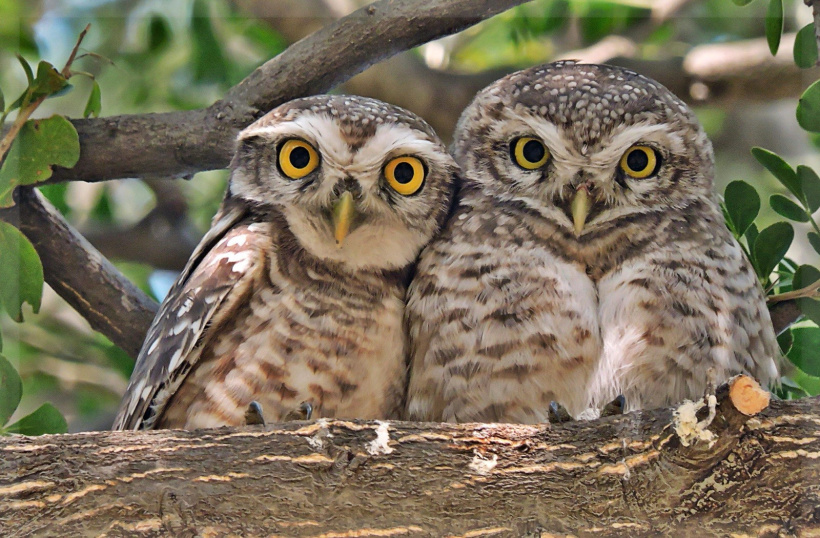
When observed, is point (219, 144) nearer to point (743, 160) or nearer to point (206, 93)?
point (206, 93)

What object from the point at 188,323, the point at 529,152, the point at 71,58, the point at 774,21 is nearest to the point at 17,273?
the point at 188,323

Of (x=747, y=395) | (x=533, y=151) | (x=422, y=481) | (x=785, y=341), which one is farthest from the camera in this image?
(x=785, y=341)

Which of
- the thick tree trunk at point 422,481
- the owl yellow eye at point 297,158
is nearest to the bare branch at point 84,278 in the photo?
the owl yellow eye at point 297,158

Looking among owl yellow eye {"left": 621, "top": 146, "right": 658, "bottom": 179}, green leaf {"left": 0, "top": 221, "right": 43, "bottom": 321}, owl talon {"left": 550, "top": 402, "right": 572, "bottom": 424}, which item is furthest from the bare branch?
owl yellow eye {"left": 621, "top": 146, "right": 658, "bottom": 179}

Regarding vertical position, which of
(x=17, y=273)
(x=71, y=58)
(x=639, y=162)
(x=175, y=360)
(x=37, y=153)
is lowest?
(x=175, y=360)

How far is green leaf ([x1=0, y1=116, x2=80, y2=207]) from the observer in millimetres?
2018

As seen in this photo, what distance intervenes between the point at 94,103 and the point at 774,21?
1733 millimetres

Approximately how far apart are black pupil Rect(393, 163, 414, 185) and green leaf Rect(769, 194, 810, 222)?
87 centimetres

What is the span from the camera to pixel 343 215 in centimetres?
195

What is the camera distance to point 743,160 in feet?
8.68

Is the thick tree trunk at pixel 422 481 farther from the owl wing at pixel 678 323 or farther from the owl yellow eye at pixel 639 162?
the owl yellow eye at pixel 639 162

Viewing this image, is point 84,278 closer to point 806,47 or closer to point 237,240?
point 237,240

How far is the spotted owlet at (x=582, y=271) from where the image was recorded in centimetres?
193

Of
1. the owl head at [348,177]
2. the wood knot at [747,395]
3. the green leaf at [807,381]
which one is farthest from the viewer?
the green leaf at [807,381]
